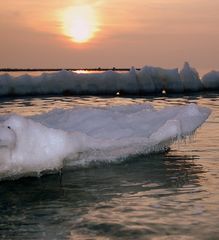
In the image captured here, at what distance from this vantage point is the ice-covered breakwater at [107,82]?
113 feet

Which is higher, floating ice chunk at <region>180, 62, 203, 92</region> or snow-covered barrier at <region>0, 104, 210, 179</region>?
floating ice chunk at <region>180, 62, 203, 92</region>

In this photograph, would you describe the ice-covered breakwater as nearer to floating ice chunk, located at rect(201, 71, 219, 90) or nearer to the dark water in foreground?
floating ice chunk, located at rect(201, 71, 219, 90)

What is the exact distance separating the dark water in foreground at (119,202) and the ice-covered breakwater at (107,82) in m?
25.0

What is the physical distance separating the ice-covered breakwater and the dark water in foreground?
25035 millimetres

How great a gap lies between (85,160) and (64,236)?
143 inches

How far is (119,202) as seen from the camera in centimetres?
704

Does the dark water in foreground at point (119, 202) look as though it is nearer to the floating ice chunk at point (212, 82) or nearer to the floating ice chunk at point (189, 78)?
the floating ice chunk at point (189, 78)

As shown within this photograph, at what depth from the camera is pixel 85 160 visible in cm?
934

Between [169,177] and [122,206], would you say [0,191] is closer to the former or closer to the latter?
[122,206]

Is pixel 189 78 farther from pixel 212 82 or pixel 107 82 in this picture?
pixel 107 82

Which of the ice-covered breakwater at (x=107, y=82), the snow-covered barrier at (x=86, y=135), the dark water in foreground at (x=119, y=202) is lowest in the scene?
the dark water in foreground at (x=119, y=202)

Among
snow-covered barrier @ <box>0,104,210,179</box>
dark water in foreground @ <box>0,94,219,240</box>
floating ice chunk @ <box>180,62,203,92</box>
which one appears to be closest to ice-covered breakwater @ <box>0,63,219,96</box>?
floating ice chunk @ <box>180,62,203,92</box>

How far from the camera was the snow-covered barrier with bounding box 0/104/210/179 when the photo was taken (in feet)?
26.2

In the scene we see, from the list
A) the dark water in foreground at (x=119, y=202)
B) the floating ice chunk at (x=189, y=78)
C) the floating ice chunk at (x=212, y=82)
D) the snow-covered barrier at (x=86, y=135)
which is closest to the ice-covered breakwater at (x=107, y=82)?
the floating ice chunk at (x=189, y=78)
